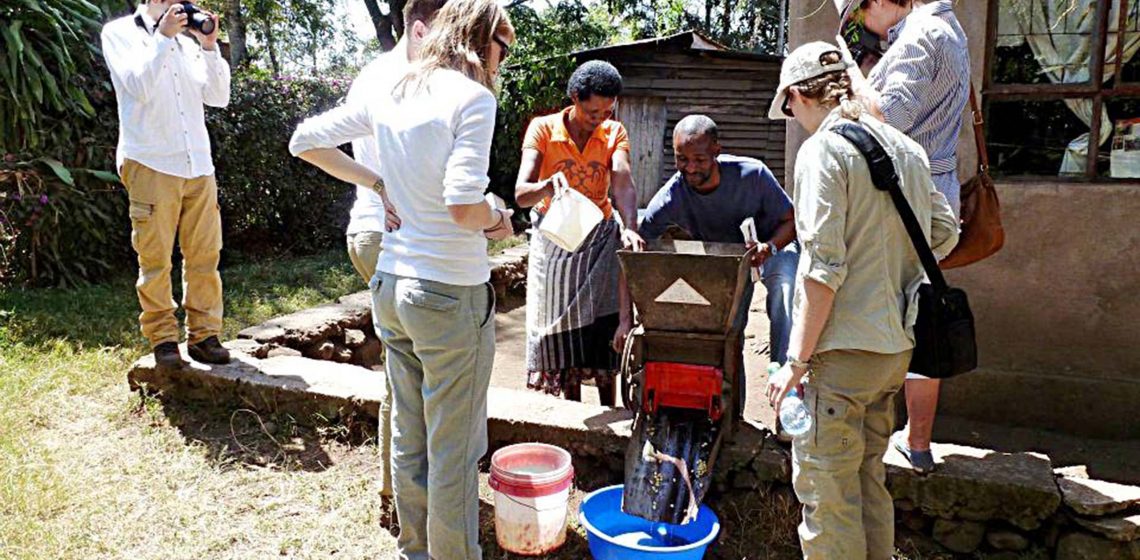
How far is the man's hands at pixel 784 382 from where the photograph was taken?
7.43 ft

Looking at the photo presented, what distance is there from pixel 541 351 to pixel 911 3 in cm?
207

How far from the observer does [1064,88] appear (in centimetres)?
409

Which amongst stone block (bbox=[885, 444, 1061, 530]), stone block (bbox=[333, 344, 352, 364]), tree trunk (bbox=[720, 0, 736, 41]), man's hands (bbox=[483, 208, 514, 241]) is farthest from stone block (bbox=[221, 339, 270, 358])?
tree trunk (bbox=[720, 0, 736, 41])

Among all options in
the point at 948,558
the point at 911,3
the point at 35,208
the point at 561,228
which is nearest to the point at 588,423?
the point at 561,228

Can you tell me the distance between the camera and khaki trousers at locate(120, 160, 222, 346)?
3.80m

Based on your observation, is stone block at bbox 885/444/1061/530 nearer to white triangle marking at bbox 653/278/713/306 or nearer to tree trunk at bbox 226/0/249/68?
white triangle marking at bbox 653/278/713/306

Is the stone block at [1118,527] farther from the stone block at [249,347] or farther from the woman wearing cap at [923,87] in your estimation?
the stone block at [249,347]

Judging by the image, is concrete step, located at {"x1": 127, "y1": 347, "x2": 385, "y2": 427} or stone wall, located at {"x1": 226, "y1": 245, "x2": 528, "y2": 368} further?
stone wall, located at {"x1": 226, "y1": 245, "x2": 528, "y2": 368}

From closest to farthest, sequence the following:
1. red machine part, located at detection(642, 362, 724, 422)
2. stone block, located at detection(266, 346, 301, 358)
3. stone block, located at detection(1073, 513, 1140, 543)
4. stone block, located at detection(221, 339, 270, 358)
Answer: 1. stone block, located at detection(1073, 513, 1140, 543)
2. red machine part, located at detection(642, 362, 724, 422)
3. stone block, located at detection(221, 339, 270, 358)
4. stone block, located at detection(266, 346, 301, 358)

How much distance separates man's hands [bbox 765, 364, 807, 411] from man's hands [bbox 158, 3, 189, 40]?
10.2 ft

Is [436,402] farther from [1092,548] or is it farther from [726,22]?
[726,22]

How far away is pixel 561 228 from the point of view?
2.70 m

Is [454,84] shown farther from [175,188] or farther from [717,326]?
[175,188]

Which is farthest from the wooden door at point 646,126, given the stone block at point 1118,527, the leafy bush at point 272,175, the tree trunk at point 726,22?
the tree trunk at point 726,22
